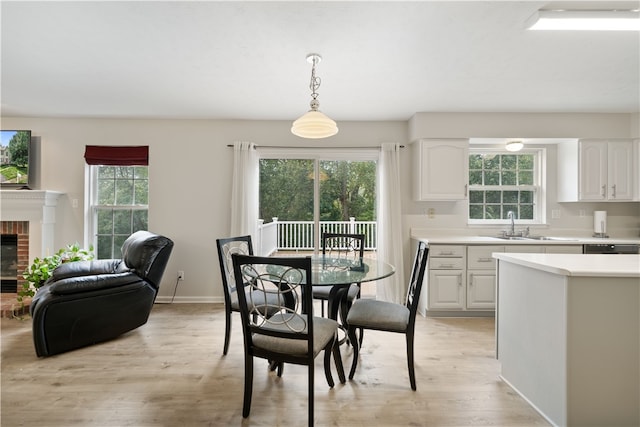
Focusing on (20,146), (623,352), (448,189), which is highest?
(20,146)

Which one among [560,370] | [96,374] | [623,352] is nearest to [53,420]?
[96,374]

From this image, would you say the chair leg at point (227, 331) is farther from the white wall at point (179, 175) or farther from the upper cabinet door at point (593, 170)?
the upper cabinet door at point (593, 170)

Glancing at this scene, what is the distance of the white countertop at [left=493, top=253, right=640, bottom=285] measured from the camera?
146cm

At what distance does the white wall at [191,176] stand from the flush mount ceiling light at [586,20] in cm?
203

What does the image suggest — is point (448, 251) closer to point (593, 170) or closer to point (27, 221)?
point (593, 170)

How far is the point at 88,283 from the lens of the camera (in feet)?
7.92

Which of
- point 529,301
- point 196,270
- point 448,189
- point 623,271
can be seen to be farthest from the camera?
point 196,270

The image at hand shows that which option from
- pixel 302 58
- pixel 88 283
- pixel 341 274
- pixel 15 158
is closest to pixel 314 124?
pixel 302 58

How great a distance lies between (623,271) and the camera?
4.82ft

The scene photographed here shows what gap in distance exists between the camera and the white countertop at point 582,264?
1.46 m

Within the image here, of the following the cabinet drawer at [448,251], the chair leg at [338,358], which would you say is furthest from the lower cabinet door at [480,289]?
the chair leg at [338,358]

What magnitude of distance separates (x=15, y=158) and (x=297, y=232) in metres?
3.67

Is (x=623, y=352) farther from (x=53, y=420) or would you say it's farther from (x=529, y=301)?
(x=53, y=420)

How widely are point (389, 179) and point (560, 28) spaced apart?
6.90 ft
